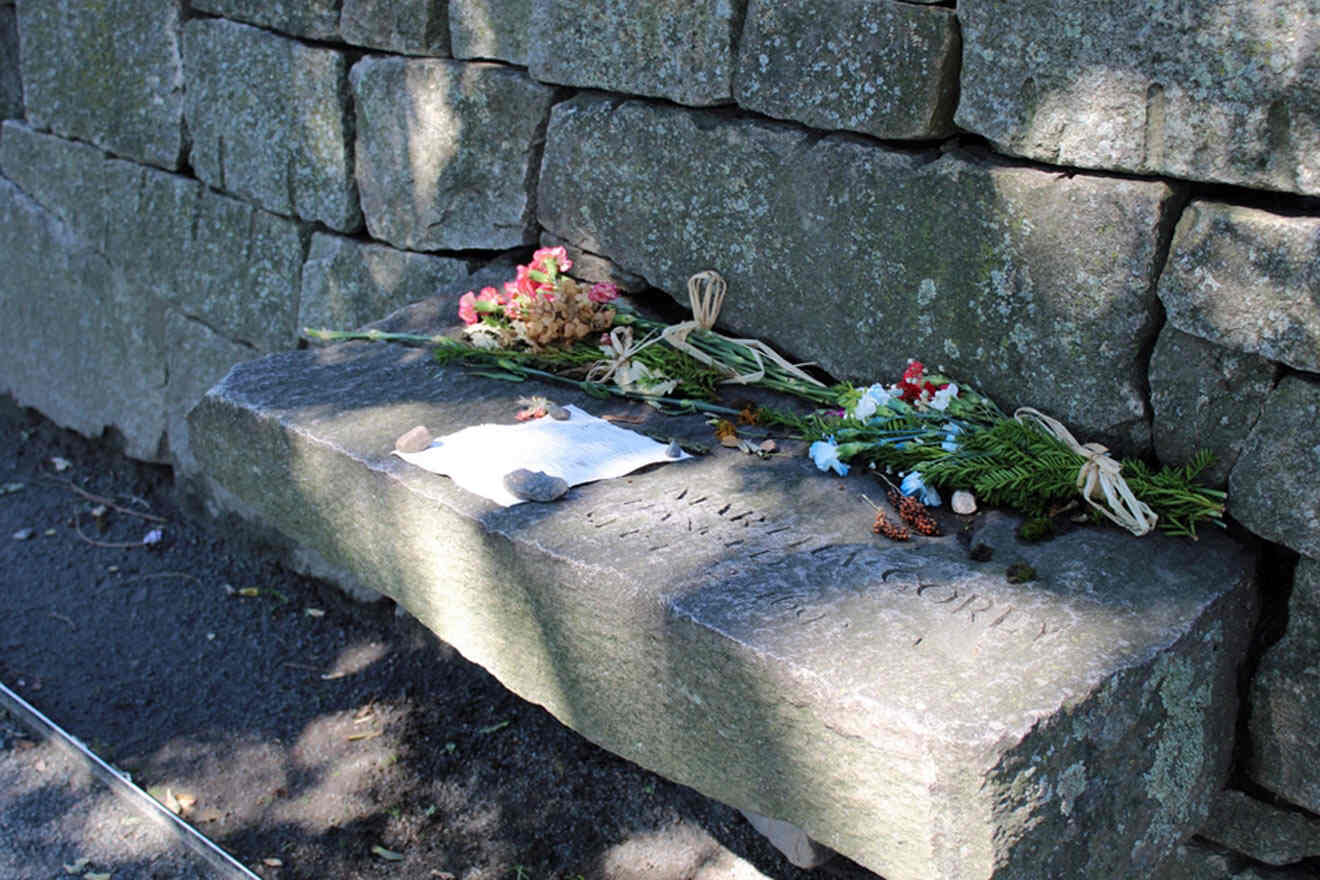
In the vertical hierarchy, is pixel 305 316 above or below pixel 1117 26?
below

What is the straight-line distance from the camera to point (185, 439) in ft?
15.8

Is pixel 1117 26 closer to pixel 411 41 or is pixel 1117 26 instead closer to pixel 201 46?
pixel 411 41

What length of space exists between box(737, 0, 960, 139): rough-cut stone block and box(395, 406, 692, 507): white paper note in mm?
728

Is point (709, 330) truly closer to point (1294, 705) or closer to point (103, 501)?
point (1294, 705)

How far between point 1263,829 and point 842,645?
96cm

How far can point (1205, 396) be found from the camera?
2199mm

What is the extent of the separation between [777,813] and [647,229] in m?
1.54

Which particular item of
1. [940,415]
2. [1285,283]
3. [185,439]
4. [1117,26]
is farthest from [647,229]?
[185,439]

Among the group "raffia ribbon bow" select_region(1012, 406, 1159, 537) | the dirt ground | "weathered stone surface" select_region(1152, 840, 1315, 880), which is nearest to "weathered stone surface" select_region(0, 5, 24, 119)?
the dirt ground

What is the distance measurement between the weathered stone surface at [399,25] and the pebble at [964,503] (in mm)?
1972

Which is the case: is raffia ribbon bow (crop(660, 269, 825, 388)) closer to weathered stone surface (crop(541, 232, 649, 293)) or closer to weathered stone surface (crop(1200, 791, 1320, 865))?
weathered stone surface (crop(541, 232, 649, 293))

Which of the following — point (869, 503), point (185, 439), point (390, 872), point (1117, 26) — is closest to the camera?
point (1117, 26)

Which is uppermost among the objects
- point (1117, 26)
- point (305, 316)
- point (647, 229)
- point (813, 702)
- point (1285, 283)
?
point (1117, 26)

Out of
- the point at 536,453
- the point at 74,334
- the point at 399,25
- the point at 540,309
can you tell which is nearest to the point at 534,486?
the point at 536,453
